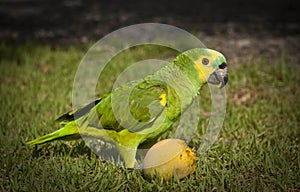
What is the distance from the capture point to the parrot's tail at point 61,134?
3.54m

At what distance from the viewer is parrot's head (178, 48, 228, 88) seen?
3.24m

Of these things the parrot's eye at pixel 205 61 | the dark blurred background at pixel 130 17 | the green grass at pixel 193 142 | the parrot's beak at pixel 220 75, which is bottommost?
the dark blurred background at pixel 130 17

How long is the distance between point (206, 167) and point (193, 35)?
13.8 feet

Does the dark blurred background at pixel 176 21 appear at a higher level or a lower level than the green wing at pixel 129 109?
lower

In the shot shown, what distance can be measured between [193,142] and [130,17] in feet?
18.6

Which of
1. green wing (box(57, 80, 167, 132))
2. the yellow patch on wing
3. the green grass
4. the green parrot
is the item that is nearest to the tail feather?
green wing (box(57, 80, 167, 132))

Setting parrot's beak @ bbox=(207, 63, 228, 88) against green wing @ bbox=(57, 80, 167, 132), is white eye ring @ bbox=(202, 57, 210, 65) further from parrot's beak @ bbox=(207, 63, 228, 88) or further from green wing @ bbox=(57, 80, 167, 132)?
green wing @ bbox=(57, 80, 167, 132)

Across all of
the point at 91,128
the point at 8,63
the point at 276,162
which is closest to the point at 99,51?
the point at 8,63

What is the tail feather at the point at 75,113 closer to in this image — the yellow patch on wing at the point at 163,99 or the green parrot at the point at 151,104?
the green parrot at the point at 151,104

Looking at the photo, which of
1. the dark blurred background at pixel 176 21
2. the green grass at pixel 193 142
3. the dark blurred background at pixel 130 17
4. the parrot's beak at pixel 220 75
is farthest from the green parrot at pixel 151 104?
the dark blurred background at pixel 130 17

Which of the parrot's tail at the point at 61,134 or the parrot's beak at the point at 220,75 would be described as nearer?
the parrot's beak at the point at 220,75

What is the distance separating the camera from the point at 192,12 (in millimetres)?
9805

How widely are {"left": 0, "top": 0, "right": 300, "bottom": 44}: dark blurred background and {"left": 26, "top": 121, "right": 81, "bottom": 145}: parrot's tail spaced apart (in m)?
4.38

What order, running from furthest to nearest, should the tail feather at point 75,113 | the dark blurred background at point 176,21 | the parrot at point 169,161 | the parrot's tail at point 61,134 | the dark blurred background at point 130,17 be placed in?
the dark blurred background at point 130,17
the dark blurred background at point 176,21
the tail feather at point 75,113
the parrot's tail at point 61,134
the parrot at point 169,161
